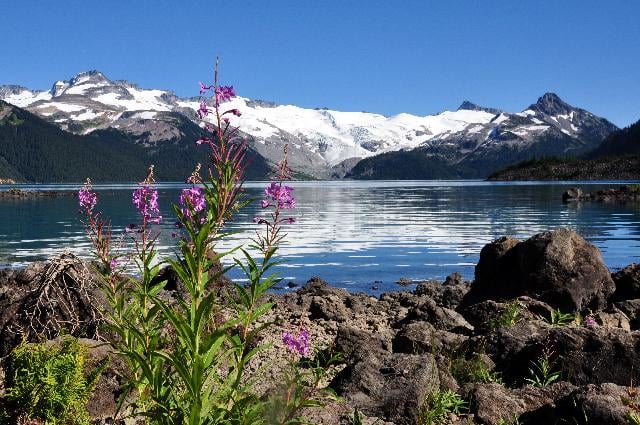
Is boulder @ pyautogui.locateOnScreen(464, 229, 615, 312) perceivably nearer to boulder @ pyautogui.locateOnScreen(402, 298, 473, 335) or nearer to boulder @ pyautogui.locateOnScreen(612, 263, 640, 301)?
boulder @ pyautogui.locateOnScreen(612, 263, 640, 301)

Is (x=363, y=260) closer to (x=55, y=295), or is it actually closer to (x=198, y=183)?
(x=55, y=295)

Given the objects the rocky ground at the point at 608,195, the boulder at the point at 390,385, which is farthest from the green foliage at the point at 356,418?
the rocky ground at the point at 608,195

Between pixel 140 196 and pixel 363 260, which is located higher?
pixel 140 196

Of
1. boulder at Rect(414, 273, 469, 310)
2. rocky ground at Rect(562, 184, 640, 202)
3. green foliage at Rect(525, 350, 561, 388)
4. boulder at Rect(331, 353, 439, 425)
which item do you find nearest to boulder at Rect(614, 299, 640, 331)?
green foliage at Rect(525, 350, 561, 388)

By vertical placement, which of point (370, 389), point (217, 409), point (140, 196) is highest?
point (140, 196)

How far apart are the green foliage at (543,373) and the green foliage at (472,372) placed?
0.62m

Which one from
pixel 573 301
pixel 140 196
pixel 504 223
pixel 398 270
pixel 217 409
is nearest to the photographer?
pixel 217 409

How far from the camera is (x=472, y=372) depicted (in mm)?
11328

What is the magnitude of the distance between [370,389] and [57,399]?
4486 mm

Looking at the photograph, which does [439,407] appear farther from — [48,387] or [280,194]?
[48,387]

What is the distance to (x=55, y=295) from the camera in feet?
40.4

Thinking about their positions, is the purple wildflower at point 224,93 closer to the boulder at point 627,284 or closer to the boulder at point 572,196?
the boulder at point 627,284

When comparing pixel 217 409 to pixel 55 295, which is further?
pixel 55 295

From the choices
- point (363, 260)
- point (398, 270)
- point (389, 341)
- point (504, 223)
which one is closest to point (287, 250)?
point (363, 260)
